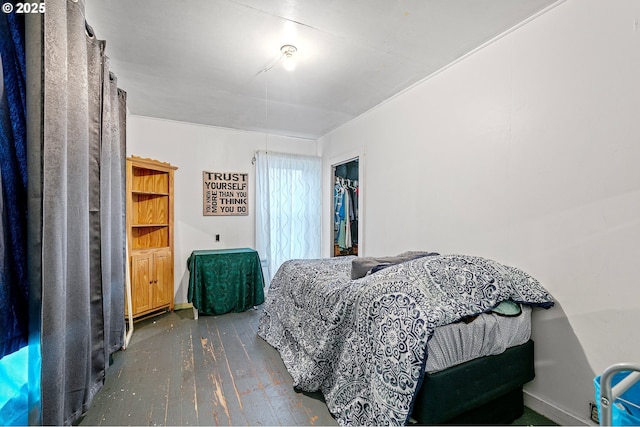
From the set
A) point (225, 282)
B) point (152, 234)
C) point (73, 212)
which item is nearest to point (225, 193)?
point (152, 234)

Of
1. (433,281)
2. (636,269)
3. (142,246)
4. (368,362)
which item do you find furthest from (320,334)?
(142,246)

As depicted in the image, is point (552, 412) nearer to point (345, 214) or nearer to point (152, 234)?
point (345, 214)

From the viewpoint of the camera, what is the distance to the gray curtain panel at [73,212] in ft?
4.24

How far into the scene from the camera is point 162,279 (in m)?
3.38

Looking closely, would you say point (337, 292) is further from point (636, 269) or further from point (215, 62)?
point (215, 62)

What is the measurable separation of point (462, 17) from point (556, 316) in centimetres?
197

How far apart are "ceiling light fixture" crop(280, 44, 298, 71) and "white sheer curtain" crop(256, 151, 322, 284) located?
6.74 feet

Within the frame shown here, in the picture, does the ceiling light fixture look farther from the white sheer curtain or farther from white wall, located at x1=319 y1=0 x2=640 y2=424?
the white sheer curtain

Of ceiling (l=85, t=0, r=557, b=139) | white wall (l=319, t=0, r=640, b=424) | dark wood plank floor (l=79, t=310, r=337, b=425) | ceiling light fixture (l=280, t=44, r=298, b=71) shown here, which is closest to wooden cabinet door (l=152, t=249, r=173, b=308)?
dark wood plank floor (l=79, t=310, r=337, b=425)

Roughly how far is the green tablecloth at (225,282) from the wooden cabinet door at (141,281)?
1.45 ft

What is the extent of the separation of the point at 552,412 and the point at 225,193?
3.98m

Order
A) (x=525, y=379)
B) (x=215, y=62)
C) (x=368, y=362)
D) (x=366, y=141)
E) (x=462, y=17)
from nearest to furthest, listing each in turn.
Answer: (x=368, y=362) → (x=525, y=379) → (x=462, y=17) → (x=215, y=62) → (x=366, y=141)

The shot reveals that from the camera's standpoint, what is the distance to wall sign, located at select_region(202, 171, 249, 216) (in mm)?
4000

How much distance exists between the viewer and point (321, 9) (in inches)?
68.6
